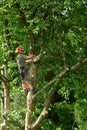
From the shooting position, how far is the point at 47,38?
1139 cm

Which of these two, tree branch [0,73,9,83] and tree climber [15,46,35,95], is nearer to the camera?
tree climber [15,46,35,95]

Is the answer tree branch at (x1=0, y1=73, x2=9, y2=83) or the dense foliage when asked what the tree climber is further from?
tree branch at (x1=0, y1=73, x2=9, y2=83)

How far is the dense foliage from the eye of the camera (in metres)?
10.4

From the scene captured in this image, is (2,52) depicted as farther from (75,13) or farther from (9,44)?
(75,13)

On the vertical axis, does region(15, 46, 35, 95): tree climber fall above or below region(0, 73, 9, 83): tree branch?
above

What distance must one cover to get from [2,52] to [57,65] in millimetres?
2064

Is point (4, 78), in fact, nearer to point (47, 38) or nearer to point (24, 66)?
point (24, 66)

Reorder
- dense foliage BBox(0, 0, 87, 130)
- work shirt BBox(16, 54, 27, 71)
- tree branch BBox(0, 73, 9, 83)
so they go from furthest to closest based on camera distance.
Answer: tree branch BBox(0, 73, 9, 83) < dense foliage BBox(0, 0, 87, 130) < work shirt BBox(16, 54, 27, 71)

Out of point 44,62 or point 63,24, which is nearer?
point 63,24

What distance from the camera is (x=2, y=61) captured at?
40.7ft

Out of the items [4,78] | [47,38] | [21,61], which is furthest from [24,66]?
[4,78]

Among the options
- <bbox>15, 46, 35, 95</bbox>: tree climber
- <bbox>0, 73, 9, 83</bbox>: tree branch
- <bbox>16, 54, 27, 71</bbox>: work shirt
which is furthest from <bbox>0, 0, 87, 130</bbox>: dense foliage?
<bbox>16, 54, 27, 71</bbox>: work shirt

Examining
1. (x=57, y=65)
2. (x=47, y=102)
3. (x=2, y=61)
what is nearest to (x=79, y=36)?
(x=57, y=65)

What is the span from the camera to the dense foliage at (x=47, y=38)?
34.1ft
